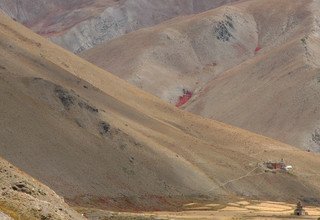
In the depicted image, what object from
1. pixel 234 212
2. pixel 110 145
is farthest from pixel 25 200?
pixel 110 145

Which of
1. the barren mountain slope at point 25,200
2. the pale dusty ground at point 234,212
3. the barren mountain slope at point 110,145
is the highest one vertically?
the barren mountain slope at point 110,145

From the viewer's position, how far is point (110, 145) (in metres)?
107

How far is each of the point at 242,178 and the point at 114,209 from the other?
116 feet

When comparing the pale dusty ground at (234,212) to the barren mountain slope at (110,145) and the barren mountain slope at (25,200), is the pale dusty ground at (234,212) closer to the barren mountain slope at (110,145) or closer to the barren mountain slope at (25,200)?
the barren mountain slope at (110,145)

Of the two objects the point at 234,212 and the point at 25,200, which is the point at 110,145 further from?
the point at 25,200

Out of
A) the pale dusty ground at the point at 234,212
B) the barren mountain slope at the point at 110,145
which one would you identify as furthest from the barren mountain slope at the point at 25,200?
the barren mountain slope at the point at 110,145

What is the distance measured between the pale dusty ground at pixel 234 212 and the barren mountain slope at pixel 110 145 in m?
5.31

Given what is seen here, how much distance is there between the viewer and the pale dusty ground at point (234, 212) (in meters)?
81.0

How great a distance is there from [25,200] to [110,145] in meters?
74.6

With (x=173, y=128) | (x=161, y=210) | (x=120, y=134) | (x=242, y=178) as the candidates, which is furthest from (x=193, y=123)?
(x=161, y=210)

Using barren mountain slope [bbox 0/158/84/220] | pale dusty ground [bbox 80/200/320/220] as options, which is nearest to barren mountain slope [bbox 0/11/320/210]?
pale dusty ground [bbox 80/200/320/220]

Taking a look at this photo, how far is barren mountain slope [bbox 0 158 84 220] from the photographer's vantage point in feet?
103

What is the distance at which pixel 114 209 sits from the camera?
92.5 metres

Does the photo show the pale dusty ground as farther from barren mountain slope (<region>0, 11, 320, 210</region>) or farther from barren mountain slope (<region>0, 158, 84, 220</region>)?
barren mountain slope (<region>0, 158, 84, 220</region>)
